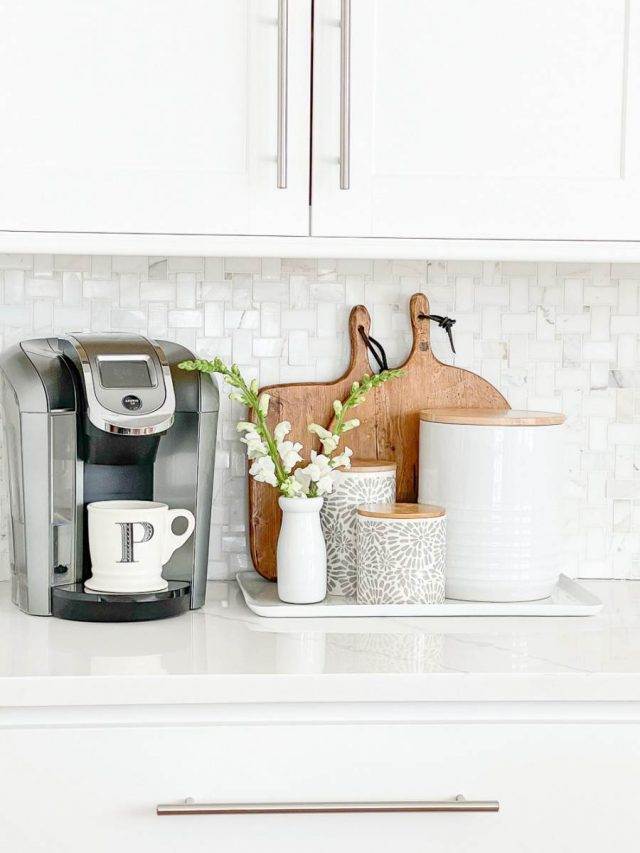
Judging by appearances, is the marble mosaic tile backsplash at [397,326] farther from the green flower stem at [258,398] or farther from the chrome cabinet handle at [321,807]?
the chrome cabinet handle at [321,807]

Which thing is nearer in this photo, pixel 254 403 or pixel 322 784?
pixel 322 784

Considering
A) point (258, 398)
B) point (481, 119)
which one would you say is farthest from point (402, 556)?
point (481, 119)

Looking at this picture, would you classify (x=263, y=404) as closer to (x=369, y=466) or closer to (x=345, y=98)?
(x=369, y=466)

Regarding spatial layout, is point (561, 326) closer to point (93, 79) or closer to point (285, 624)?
point (285, 624)

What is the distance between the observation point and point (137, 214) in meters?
1.41

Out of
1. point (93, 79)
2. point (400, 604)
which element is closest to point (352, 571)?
point (400, 604)

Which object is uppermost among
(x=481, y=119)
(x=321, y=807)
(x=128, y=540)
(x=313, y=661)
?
(x=481, y=119)

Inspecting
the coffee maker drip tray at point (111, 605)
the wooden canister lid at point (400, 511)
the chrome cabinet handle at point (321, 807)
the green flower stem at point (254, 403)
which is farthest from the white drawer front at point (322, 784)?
the green flower stem at point (254, 403)

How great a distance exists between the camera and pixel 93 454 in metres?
1.48

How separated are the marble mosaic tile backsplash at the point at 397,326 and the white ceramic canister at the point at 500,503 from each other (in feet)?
0.78

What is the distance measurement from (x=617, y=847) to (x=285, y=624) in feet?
1.67

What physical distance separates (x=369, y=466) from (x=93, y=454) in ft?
1.43

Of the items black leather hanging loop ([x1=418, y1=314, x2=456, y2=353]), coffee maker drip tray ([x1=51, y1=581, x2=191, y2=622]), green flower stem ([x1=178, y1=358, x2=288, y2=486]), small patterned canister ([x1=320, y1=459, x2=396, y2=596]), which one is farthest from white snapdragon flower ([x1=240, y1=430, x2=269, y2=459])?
black leather hanging loop ([x1=418, y1=314, x2=456, y2=353])

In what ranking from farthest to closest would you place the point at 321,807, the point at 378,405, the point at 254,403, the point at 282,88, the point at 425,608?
1. the point at 378,405
2. the point at 254,403
3. the point at 425,608
4. the point at 282,88
5. the point at 321,807
